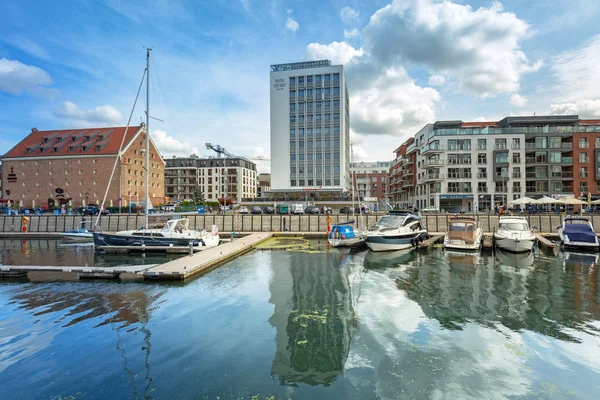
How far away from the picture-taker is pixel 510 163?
6475 centimetres

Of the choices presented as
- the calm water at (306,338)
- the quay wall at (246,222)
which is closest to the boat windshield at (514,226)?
the calm water at (306,338)

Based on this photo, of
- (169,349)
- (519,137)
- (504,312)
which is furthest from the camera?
(519,137)

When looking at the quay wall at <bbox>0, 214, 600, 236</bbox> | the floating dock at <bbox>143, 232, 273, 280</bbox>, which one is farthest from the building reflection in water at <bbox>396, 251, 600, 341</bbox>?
the quay wall at <bbox>0, 214, 600, 236</bbox>

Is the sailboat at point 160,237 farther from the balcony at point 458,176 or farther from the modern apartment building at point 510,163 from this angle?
the balcony at point 458,176

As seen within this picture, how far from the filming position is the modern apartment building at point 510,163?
2505 inches

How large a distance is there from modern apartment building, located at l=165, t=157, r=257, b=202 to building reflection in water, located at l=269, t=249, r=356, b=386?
10212 centimetres

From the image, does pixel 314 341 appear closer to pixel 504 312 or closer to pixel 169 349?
pixel 169 349

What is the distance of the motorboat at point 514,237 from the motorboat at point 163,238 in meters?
25.9

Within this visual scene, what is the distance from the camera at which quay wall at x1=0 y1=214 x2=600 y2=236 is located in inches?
1574

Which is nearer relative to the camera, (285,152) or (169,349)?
(169,349)

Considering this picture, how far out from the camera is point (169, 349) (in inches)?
389

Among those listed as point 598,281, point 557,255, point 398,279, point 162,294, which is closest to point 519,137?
point 557,255

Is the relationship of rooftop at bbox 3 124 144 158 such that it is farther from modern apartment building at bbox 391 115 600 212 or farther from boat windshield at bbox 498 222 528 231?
boat windshield at bbox 498 222 528 231

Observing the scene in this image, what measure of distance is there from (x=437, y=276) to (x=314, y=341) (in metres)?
11.7
